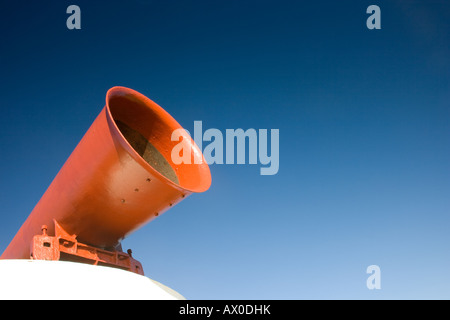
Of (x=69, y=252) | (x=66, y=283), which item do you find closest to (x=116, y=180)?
(x=69, y=252)

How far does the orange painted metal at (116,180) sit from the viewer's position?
560 cm

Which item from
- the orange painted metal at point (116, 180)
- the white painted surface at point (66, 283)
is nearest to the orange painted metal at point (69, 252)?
the orange painted metal at point (116, 180)

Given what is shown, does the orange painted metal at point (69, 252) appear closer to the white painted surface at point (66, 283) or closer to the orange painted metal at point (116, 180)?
the orange painted metal at point (116, 180)

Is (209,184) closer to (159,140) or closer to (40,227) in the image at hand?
(159,140)

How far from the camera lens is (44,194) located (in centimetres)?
676

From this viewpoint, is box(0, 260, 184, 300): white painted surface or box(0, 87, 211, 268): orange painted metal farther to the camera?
box(0, 87, 211, 268): orange painted metal

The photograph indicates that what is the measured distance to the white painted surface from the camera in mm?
4492

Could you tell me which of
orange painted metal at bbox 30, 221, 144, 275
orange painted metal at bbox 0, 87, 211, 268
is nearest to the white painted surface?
orange painted metal at bbox 30, 221, 144, 275

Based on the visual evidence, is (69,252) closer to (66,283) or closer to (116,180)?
(116,180)

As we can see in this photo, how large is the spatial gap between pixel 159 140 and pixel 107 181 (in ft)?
4.18

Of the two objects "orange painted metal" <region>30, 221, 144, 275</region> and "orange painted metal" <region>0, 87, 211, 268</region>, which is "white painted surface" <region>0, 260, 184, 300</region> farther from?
"orange painted metal" <region>0, 87, 211, 268</region>

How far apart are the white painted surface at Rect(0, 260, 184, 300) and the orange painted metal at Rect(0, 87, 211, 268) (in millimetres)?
1110

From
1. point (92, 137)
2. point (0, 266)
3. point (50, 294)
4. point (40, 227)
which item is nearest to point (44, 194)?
point (40, 227)

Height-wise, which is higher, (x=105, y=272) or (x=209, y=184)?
(x=209, y=184)
